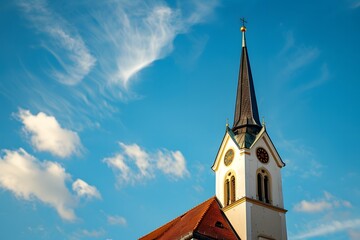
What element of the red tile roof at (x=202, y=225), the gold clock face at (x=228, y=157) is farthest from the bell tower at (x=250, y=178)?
the red tile roof at (x=202, y=225)

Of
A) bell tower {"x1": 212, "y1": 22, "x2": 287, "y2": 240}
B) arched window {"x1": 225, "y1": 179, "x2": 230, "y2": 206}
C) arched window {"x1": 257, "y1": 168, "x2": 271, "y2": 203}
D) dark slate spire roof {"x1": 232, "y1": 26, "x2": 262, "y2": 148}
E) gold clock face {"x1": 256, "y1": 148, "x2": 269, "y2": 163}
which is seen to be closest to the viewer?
bell tower {"x1": 212, "y1": 22, "x2": 287, "y2": 240}

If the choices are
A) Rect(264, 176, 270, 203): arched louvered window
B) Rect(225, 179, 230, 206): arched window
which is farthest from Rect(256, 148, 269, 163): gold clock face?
Rect(225, 179, 230, 206): arched window

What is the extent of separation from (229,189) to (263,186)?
2614mm

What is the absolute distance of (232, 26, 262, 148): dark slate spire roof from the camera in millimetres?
39844

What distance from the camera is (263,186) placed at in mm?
37219

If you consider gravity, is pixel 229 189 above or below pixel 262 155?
below

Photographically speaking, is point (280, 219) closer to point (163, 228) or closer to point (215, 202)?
point (215, 202)

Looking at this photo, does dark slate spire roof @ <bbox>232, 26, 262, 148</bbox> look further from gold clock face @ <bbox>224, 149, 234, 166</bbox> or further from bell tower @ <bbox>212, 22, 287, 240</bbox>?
gold clock face @ <bbox>224, 149, 234, 166</bbox>

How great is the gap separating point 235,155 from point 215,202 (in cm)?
402

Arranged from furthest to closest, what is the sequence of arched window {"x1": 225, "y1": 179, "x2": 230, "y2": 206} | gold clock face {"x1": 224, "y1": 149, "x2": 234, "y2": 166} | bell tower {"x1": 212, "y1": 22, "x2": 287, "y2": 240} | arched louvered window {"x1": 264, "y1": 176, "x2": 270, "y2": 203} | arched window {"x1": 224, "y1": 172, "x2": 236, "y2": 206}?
gold clock face {"x1": 224, "y1": 149, "x2": 234, "y2": 166}, arched window {"x1": 225, "y1": 179, "x2": 230, "y2": 206}, arched window {"x1": 224, "y1": 172, "x2": 236, "y2": 206}, arched louvered window {"x1": 264, "y1": 176, "x2": 270, "y2": 203}, bell tower {"x1": 212, "y1": 22, "x2": 287, "y2": 240}

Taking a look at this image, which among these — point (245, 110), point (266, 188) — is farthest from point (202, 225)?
point (245, 110)

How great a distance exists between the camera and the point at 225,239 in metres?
32.5

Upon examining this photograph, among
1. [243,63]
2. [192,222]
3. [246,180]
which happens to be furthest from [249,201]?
[243,63]

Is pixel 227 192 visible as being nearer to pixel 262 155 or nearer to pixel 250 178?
pixel 250 178
